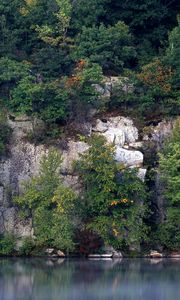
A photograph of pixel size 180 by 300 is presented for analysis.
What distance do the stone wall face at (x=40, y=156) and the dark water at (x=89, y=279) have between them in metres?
3.02

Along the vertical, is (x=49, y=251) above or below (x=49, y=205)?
below

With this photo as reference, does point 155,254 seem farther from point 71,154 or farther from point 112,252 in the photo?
point 71,154

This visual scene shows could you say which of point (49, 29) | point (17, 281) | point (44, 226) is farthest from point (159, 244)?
point (49, 29)

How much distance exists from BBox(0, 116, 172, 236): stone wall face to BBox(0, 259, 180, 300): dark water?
3025mm

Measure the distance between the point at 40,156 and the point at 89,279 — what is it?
31.5ft

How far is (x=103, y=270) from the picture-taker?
32.1m

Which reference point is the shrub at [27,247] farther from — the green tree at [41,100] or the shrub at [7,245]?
the green tree at [41,100]

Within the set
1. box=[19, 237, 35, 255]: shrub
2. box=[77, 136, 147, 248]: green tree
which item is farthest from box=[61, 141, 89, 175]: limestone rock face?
box=[19, 237, 35, 255]: shrub

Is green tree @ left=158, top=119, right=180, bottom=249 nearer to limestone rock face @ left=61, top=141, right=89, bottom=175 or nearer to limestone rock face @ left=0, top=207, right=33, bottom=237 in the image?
limestone rock face @ left=61, top=141, right=89, bottom=175

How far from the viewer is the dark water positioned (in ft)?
89.7

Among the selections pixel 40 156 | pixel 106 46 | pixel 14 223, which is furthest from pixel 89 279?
pixel 106 46

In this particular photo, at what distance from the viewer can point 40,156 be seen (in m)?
38.5

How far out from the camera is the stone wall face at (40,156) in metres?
37.5

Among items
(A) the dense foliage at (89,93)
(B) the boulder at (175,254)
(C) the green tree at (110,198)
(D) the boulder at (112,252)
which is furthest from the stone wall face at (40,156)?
(B) the boulder at (175,254)
